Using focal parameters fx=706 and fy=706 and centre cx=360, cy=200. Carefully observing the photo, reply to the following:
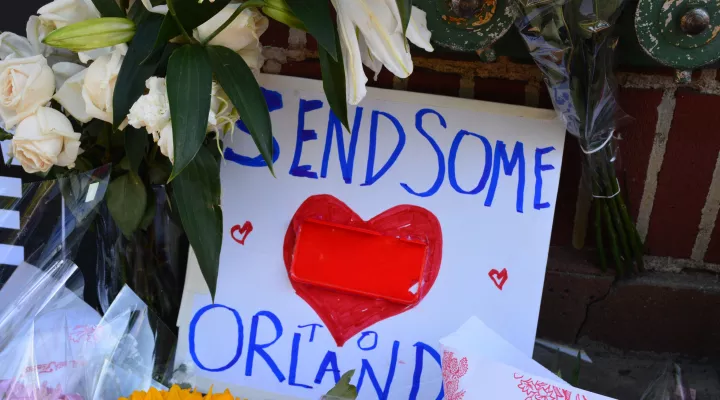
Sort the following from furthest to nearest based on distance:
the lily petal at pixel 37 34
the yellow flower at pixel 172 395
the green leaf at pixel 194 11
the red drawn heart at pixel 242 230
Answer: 1. the red drawn heart at pixel 242 230
2. the lily petal at pixel 37 34
3. the green leaf at pixel 194 11
4. the yellow flower at pixel 172 395

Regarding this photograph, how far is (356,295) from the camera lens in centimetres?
101

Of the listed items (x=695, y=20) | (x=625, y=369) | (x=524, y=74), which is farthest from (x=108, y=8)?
(x=625, y=369)

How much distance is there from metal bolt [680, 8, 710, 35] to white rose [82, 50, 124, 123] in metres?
0.69

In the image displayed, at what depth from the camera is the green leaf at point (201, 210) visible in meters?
0.90

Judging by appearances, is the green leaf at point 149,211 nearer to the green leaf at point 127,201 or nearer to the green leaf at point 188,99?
the green leaf at point 127,201

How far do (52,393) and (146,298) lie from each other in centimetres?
33

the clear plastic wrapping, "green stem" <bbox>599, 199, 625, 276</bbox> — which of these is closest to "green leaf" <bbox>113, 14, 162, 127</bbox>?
the clear plastic wrapping

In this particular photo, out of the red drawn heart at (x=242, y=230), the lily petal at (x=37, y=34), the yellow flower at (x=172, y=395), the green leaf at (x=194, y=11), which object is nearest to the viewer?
the yellow flower at (x=172, y=395)

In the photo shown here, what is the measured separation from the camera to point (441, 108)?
40.1 inches

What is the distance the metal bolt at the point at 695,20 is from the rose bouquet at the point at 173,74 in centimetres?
31

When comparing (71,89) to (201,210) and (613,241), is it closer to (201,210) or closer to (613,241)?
(201,210)

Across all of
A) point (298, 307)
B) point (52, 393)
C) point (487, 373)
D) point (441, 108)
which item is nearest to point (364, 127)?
point (441, 108)

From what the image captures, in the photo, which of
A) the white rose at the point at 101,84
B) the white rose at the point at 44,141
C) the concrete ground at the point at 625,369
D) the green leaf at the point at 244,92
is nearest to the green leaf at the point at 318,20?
the green leaf at the point at 244,92

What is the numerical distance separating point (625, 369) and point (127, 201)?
2.74ft
